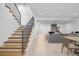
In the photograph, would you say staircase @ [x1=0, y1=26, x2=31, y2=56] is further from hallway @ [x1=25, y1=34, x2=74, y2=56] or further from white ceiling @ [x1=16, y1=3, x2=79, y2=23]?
white ceiling @ [x1=16, y1=3, x2=79, y2=23]

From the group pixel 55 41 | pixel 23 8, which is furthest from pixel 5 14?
pixel 55 41

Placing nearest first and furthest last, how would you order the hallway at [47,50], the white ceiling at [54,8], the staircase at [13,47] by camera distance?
the staircase at [13,47], the hallway at [47,50], the white ceiling at [54,8]

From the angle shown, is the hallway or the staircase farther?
the hallway

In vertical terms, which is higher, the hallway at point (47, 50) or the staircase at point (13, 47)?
the staircase at point (13, 47)

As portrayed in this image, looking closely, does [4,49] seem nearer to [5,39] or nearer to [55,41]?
[5,39]

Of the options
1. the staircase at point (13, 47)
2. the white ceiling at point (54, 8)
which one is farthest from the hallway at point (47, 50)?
the white ceiling at point (54, 8)

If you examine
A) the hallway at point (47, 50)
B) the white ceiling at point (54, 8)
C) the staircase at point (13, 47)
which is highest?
the white ceiling at point (54, 8)

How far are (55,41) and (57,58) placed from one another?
8001mm

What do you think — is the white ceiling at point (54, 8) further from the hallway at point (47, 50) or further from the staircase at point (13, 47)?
the staircase at point (13, 47)

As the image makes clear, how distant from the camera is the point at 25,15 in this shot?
1062 cm

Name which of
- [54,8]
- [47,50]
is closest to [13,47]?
[47,50]

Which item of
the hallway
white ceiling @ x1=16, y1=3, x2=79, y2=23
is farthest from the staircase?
white ceiling @ x1=16, y1=3, x2=79, y2=23

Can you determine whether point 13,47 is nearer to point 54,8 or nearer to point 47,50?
point 47,50

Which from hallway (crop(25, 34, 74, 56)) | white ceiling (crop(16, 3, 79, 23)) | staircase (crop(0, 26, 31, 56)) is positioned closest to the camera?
staircase (crop(0, 26, 31, 56))
